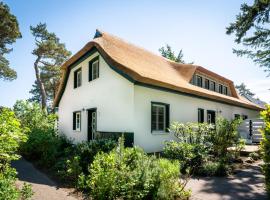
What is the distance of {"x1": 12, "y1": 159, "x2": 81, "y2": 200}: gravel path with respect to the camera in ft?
19.2

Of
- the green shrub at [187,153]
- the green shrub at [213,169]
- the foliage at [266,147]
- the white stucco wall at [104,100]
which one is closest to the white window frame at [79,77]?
the white stucco wall at [104,100]

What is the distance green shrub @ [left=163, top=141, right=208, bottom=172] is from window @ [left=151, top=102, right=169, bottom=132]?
3.22 meters

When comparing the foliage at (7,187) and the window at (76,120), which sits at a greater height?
the window at (76,120)

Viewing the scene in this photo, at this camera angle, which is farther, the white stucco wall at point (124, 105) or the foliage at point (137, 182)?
the white stucco wall at point (124, 105)

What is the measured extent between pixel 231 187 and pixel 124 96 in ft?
19.1

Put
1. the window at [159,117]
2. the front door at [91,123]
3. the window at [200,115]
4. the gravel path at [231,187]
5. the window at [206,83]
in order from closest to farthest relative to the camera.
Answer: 1. the gravel path at [231,187]
2. the window at [159,117]
3. the front door at [91,123]
4. the window at [200,115]
5. the window at [206,83]

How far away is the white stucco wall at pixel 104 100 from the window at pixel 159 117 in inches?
57.5

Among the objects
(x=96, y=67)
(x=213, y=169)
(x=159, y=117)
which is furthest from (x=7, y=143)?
(x=96, y=67)

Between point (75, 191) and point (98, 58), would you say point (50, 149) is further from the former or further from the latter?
point (98, 58)

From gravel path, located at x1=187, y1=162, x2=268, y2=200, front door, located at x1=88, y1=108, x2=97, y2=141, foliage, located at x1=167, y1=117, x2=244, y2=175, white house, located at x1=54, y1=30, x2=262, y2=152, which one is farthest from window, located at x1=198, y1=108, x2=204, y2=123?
gravel path, located at x1=187, y1=162, x2=268, y2=200

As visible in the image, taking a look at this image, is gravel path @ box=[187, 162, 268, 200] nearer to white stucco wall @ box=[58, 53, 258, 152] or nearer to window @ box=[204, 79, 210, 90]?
white stucco wall @ box=[58, 53, 258, 152]

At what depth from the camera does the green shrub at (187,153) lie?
25.4ft

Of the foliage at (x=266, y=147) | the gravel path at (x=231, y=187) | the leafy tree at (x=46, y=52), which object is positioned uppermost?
the leafy tree at (x=46, y=52)

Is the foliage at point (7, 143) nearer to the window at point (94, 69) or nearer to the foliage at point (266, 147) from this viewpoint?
the foliage at point (266, 147)
